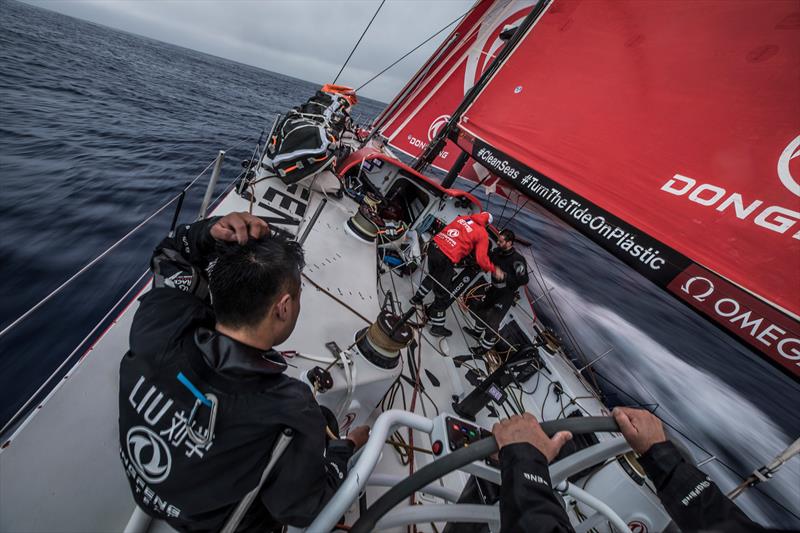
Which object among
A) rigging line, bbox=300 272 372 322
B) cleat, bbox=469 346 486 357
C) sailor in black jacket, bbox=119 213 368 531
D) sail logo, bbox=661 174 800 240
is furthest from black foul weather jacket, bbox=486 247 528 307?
sailor in black jacket, bbox=119 213 368 531

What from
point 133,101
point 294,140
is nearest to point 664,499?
point 294,140

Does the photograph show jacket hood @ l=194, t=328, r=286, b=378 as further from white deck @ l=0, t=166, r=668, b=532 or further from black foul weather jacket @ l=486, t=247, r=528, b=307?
black foul weather jacket @ l=486, t=247, r=528, b=307

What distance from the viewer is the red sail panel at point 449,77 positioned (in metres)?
5.41

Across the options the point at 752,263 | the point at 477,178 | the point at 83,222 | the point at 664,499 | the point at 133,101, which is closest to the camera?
the point at 664,499

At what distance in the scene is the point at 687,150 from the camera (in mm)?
2107

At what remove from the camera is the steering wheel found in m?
0.87

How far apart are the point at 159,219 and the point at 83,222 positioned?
3.00 feet

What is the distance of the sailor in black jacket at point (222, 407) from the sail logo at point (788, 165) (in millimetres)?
2646

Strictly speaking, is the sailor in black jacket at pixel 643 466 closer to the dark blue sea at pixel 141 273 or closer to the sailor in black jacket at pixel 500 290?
the dark blue sea at pixel 141 273

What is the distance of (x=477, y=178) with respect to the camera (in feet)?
19.9

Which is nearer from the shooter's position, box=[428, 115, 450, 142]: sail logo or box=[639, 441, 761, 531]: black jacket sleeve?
box=[639, 441, 761, 531]: black jacket sleeve

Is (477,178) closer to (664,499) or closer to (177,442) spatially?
(664,499)

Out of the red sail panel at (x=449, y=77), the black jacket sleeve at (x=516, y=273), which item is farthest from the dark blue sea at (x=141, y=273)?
the red sail panel at (x=449, y=77)

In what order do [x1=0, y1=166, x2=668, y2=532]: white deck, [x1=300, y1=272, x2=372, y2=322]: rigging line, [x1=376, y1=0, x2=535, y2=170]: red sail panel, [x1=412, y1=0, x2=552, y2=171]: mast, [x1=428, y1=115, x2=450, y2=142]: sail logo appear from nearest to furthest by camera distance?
1. [x1=0, y1=166, x2=668, y2=532]: white deck
2. [x1=300, y1=272, x2=372, y2=322]: rigging line
3. [x1=412, y1=0, x2=552, y2=171]: mast
4. [x1=376, y1=0, x2=535, y2=170]: red sail panel
5. [x1=428, y1=115, x2=450, y2=142]: sail logo
